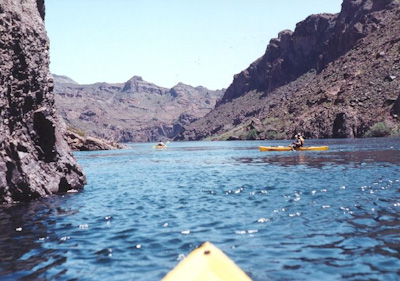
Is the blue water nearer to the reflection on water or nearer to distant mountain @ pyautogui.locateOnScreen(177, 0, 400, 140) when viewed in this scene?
the reflection on water

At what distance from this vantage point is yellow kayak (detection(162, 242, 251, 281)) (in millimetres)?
4898

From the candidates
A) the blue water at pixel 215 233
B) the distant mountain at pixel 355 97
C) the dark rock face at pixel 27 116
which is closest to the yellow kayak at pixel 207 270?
the blue water at pixel 215 233

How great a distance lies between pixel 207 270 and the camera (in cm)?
500

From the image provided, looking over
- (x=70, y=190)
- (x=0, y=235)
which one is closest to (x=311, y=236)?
(x=0, y=235)

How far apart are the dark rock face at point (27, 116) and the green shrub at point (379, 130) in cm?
9636

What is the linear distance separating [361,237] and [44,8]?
2251 centimetres

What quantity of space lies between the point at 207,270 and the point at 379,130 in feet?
348

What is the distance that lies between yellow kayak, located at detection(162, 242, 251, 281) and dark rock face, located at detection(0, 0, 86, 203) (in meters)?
11.9

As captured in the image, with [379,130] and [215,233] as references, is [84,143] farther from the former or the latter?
[215,233]

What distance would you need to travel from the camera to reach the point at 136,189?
69.2 feet

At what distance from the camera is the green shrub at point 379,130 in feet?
324

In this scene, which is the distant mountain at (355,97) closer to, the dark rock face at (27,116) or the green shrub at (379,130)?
the green shrub at (379,130)

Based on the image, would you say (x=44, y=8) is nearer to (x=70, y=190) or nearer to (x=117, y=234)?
(x=70, y=190)

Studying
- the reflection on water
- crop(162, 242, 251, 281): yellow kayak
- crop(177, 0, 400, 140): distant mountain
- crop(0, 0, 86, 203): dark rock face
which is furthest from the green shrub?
crop(162, 242, 251, 281): yellow kayak
